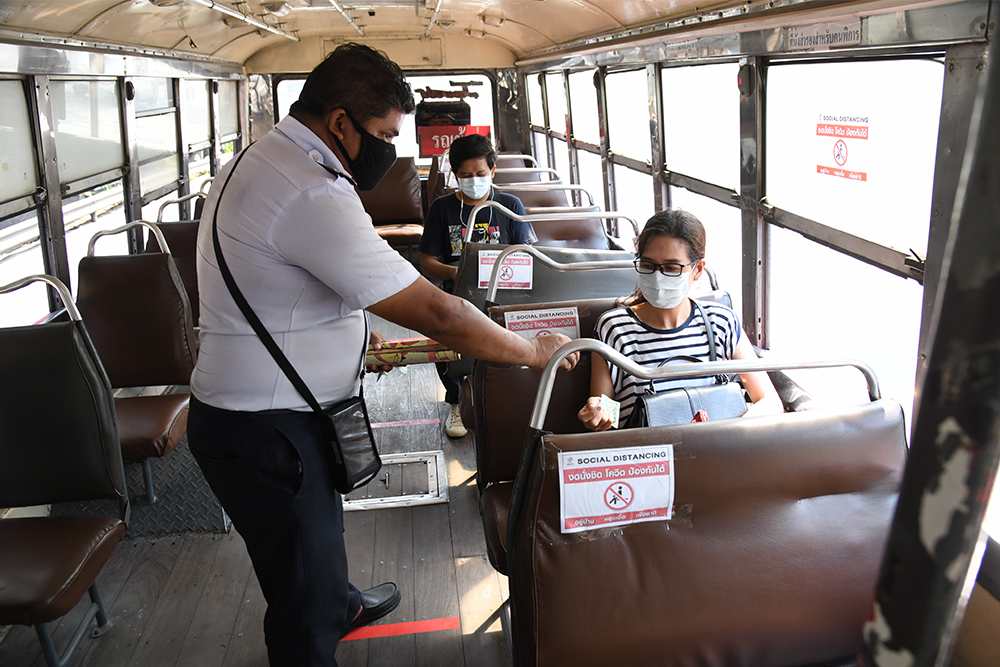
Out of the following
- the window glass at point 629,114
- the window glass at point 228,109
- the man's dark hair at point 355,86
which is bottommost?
the man's dark hair at point 355,86

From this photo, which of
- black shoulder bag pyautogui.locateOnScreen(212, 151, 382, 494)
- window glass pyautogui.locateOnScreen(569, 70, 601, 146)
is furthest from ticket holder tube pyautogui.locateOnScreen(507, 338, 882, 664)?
window glass pyautogui.locateOnScreen(569, 70, 601, 146)

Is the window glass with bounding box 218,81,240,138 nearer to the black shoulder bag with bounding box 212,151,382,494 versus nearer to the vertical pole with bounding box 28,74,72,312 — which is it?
the vertical pole with bounding box 28,74,72,312

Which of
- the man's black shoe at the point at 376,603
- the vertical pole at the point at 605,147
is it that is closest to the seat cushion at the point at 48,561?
the man's black shoe at the point at 376,603

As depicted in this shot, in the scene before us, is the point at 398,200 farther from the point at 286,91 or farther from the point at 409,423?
the point at 409,423

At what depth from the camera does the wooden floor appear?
2.59 metres

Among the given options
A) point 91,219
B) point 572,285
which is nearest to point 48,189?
point 91,219

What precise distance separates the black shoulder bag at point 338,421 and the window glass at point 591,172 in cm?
507

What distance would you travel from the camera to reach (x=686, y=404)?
6.93 feet

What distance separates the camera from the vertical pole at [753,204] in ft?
10.4

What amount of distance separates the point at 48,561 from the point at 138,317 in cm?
158

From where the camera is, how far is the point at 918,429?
382 millimetres

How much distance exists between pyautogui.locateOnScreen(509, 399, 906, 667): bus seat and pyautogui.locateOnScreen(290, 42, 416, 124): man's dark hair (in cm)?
92

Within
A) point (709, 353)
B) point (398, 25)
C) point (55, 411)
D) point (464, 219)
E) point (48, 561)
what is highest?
point (398, 25)

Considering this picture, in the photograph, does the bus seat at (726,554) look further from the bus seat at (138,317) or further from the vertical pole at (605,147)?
the vertical pole at (605,147)
